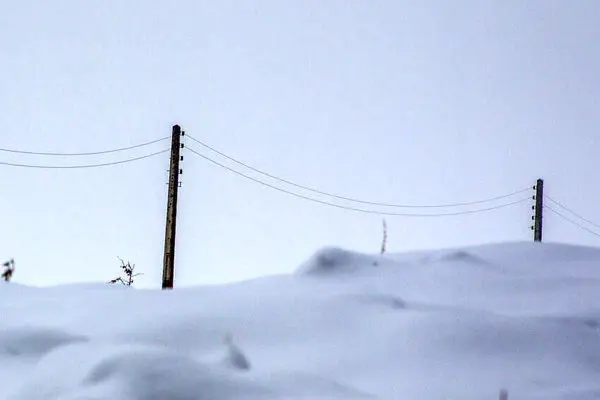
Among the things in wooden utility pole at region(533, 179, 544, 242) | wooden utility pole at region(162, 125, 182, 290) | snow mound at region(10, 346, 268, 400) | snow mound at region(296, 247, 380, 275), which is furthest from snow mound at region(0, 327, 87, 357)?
wooden utility pole at region(533, 179, 544, 242)

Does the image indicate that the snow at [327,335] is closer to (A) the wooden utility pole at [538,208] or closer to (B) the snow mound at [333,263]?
(B) the snow mound at [333,263]

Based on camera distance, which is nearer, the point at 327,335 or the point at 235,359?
the point at 235,359

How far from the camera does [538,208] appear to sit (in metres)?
25.1

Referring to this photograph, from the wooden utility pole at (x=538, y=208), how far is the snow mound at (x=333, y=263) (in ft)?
73.2

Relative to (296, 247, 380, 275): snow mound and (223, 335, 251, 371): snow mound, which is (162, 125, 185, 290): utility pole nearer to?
(296, 247, 380, 275): snow mound

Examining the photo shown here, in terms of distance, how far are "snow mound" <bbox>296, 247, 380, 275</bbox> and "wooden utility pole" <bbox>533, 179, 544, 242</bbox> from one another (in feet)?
73.2

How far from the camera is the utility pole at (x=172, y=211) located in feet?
50.8

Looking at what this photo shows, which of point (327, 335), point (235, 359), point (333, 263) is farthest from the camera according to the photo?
point (333, 263)

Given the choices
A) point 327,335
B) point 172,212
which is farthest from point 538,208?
point 327,335

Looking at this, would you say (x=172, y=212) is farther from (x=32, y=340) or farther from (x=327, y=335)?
(x=327, y=335)

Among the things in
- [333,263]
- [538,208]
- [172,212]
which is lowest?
[333,263]

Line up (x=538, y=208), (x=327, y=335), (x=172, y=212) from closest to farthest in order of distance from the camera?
(x=327, y=335) < (x=172, y=212) < (x=538, y=208)

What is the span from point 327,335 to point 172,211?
43.6 feet

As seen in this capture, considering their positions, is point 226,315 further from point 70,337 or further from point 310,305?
point 70,337
